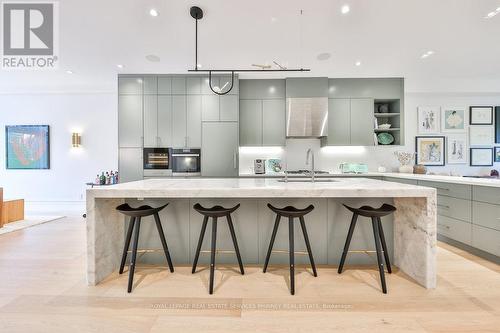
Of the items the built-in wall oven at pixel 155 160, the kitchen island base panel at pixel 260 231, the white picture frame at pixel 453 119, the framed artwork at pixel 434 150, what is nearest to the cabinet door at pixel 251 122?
the built-in wall oven at pixel 155 160

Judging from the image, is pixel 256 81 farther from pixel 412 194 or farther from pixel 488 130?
pixel 488 130

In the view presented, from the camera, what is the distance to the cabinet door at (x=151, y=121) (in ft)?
14.2

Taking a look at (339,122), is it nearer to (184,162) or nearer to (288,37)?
(288,37)

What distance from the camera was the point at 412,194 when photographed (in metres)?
1.93

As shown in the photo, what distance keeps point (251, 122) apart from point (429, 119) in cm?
371

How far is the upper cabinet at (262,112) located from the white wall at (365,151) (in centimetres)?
39

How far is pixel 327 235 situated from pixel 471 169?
459cm

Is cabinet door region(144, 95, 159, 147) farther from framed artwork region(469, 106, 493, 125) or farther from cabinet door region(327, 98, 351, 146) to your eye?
framed artwork region(469, 106, 493, 125)

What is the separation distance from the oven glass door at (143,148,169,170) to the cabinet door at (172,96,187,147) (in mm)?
252

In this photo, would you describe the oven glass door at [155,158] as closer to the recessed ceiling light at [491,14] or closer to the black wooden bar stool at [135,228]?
the black wooden bar stool at [135,228]

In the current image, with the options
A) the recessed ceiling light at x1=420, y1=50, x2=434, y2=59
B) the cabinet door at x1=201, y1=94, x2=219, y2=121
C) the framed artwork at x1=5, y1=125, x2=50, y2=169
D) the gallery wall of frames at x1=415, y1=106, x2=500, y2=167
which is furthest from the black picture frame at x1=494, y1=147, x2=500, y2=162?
the framed artwork at x1=5, y1=125, x2=50, y2=169

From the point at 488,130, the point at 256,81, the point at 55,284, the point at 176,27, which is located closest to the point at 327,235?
the point at 55,284

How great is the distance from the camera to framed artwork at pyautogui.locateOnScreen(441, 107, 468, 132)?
4855 millimetres

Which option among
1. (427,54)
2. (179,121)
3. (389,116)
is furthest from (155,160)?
(427,54)
